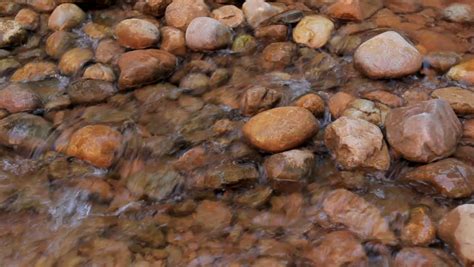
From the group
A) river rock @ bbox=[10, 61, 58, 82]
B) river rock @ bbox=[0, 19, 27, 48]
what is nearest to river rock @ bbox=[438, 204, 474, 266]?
river rock @ bbox=[10, 61, 58, 82]

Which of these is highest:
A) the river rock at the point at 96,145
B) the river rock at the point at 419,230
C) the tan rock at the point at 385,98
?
the tan rock at the point at 385,98

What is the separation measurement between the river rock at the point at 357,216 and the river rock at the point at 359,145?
166 mm

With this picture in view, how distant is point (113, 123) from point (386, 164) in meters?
1.45

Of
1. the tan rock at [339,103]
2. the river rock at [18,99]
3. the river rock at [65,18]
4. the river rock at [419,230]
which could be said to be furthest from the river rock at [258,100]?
the river rock at [65,18]

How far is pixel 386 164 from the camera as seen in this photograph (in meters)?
2.24

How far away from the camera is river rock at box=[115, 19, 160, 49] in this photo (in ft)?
10.1

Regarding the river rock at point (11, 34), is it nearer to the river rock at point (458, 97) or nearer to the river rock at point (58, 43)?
the river rock at point (58, 43)

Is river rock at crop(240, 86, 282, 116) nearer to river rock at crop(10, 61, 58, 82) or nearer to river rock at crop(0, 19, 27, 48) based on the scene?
river rock at crop(10, 61, 58, 82)


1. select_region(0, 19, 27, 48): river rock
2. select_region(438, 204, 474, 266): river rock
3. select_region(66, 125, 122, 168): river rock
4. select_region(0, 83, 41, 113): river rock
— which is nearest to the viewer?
select_region(438, 204, 474, 266): river rock

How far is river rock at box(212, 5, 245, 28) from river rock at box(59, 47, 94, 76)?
0.88 m

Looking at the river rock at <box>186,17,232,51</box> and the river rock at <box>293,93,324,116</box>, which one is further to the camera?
the river rock at <box>186,17,232,51</box>

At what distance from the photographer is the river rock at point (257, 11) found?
3.19 metres

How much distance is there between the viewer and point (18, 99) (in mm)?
2781

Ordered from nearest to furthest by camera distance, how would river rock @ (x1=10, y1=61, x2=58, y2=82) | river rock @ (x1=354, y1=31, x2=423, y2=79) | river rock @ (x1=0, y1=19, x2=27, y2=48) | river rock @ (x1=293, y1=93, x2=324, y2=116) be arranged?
river rock @ (x1=293, y1=93, x2=324, y2=116), river rock @ (x1=354, y1=31, x2=423, y2=79), river rock @ (x1=10, y1=61, x2=58, y2=82), river rock @ (x1=0, y1=19, x2=27, y2=48)
